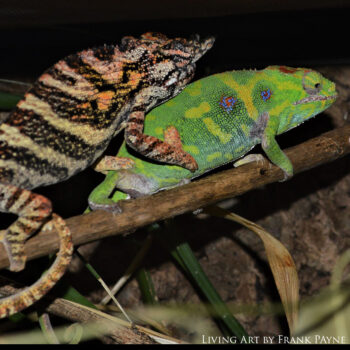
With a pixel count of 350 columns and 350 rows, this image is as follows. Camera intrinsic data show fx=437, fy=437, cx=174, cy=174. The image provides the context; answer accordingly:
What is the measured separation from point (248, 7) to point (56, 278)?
1.18 metres

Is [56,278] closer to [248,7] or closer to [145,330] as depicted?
[145,330]

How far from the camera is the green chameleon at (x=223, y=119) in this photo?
1.62m

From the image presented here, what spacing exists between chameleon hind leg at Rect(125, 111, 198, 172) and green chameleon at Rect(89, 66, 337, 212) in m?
0.07

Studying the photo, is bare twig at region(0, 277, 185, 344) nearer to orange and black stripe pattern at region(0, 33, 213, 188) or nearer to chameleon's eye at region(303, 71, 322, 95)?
orange and black stripe pattern at region(0, 33, 213, 188)

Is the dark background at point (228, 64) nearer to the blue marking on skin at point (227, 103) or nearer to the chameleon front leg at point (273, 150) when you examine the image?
the blue marking on skin at point (227, 103)

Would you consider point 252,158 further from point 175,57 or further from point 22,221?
point 22,221

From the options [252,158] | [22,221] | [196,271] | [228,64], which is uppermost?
[228,64]

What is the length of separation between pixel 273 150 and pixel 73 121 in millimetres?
758

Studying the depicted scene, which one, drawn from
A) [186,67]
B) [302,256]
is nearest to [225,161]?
[186,67]

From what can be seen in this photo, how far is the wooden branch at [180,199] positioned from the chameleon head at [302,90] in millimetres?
164

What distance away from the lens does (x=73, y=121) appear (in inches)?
54.0

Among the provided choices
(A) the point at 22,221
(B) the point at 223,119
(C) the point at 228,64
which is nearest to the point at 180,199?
(B) the point at 223,119

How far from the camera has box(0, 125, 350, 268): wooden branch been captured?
133cm

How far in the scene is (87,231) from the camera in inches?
53.1
